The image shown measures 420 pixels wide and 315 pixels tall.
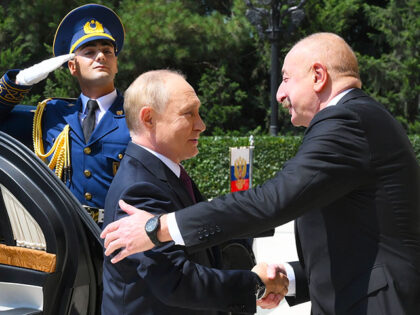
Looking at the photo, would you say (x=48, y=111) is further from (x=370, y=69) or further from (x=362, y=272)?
(x=370, y=69)

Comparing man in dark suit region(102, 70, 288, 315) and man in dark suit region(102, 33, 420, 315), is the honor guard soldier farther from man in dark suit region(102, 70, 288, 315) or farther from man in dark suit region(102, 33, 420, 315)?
man in dark suit region(102, 33, 420, 315)

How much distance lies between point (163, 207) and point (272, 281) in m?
0.54

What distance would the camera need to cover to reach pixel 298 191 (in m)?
1.71

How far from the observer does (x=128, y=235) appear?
65.3 inches

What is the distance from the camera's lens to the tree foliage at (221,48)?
15445mm

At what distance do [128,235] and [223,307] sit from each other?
0.37m

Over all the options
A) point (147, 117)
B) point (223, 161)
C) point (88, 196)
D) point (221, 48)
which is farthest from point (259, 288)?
point (221, 48)

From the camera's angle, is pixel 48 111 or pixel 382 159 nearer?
pixel 382 159

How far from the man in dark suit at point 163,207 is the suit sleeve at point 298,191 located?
0.35 feet

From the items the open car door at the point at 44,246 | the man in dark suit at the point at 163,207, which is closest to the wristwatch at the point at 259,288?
the man in dark suit at the point at 163,207

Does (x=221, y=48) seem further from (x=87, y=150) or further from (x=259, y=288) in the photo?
(x=259, y=288)

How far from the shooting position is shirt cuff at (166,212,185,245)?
1.68 m

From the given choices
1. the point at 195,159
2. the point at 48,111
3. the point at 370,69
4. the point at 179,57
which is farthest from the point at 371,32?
the point at 48,111

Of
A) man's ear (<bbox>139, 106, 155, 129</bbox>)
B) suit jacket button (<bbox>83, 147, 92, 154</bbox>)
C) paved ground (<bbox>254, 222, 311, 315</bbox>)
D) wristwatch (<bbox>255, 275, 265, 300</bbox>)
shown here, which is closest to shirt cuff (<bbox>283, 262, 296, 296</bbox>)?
wristwatch (<bbox>255, 275, 265, 300</bbox>)
